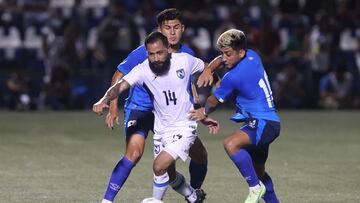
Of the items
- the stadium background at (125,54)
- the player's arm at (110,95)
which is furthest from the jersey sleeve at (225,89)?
the stadium background at (125,54)

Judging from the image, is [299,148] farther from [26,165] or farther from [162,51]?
[162,51]

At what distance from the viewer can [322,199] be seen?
31.2 feet

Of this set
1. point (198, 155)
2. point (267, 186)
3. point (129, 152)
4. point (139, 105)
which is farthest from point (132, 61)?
point (267, 186)

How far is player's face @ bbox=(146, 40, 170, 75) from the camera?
8.12m

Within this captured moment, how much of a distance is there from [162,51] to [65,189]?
263 centimetres

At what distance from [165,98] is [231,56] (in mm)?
713

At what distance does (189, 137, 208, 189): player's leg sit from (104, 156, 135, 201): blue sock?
2.66 feet

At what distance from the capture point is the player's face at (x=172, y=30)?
8.71 metres

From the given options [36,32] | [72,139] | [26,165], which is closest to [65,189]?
[26,165]

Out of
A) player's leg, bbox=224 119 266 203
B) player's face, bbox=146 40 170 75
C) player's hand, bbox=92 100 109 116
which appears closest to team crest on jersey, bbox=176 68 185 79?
player's face, bbox=146 40 170 75

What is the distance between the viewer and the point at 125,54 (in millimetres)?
20781

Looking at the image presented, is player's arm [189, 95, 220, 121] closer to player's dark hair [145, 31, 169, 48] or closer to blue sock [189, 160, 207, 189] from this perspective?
player's dark hair [145, 31, 169, 48]

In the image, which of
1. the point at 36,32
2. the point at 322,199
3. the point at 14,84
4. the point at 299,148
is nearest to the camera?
the point at 322,199

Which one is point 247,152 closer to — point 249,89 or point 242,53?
point 249,89
